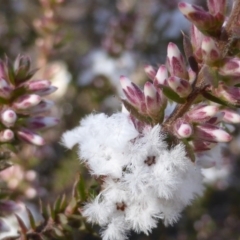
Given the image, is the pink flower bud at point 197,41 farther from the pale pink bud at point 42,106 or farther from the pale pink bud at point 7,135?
the pale pink bud at point 7,135

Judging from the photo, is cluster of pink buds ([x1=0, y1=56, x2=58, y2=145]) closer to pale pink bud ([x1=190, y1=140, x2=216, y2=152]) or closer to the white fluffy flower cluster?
the white fluffy flower cluster

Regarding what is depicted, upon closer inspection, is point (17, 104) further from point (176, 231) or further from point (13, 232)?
point (176, 231)

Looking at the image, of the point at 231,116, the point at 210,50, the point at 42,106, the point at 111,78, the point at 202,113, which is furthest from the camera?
the point at 111,78

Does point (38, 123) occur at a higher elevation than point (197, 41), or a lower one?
lower

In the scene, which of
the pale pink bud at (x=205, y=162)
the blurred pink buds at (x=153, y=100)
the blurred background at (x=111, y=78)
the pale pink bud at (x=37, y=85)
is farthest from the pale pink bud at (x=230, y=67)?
the blurred background at (x=111, y=78)

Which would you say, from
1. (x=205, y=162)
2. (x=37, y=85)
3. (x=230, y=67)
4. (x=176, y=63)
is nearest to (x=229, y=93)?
(x=230, y=67)

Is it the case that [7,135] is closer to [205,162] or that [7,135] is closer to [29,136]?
[29,136]
